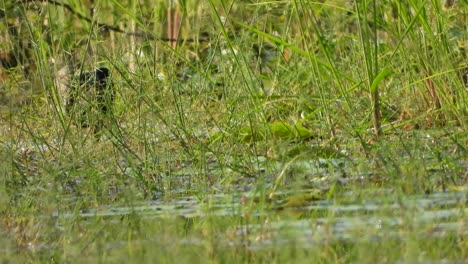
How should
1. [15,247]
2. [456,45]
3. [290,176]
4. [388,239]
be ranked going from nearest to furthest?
[388,239]
[15,247]
[290,176]
[456,45]

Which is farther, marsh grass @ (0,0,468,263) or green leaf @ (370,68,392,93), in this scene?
green leaf @ (370,68,392,93)

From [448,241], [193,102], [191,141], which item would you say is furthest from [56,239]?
[193,102]

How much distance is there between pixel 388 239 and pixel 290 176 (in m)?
0.98

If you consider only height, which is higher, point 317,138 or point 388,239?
point 388,239

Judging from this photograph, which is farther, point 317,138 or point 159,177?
point 317,138

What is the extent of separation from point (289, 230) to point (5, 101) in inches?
72.0

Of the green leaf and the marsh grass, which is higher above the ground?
the green leaf

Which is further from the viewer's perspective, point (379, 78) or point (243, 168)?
point (243, 168)

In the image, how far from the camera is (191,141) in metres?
3.99

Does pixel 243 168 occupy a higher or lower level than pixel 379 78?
lower

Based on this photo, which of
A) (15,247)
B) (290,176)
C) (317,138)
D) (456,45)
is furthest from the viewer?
(456,45)

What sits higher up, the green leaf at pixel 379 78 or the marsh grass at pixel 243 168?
the green leaf at pixel 379 78

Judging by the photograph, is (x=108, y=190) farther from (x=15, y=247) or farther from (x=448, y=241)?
(x=448, y=241)

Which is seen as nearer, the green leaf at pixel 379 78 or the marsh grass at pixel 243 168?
the marsh grass at pixel 243 168
